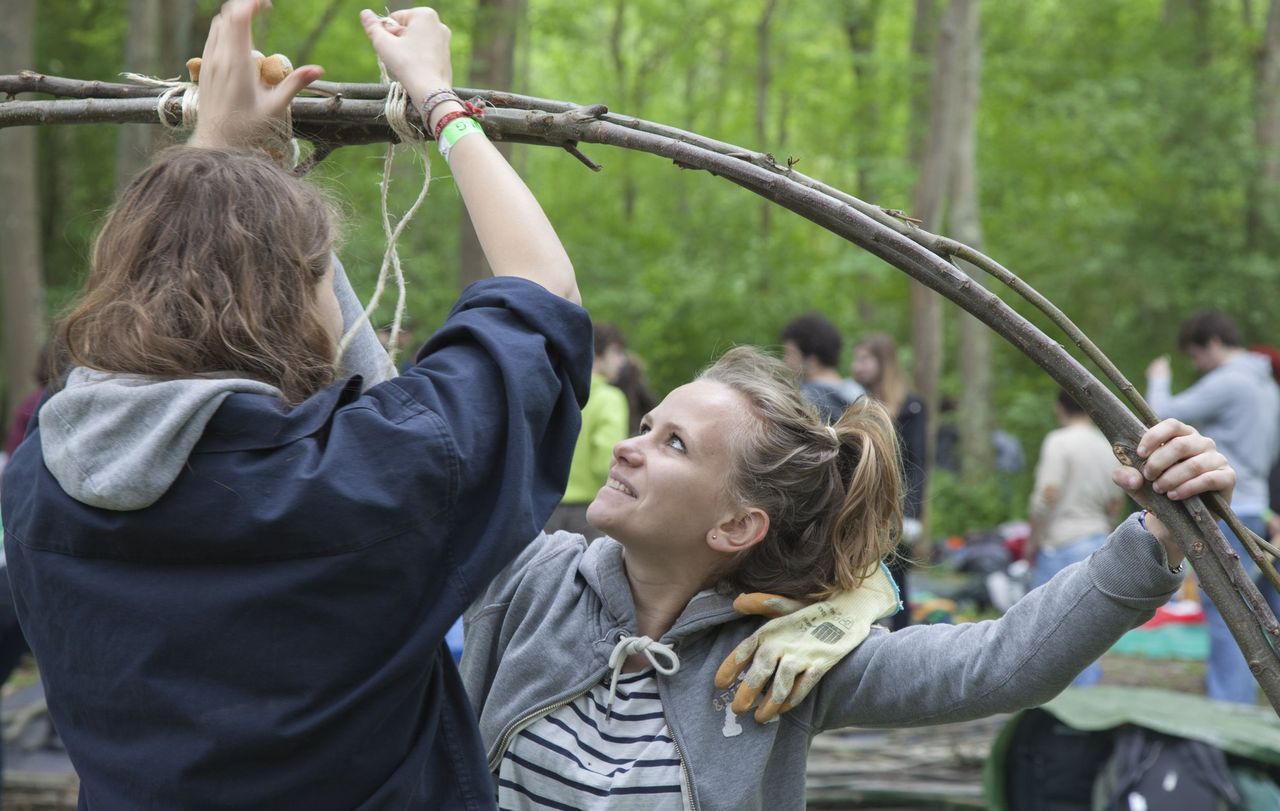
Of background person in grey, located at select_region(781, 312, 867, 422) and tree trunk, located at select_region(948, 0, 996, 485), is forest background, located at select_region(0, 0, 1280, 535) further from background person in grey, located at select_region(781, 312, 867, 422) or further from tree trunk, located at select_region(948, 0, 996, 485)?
background person in grey, located at select_region(781, 312, 867, 422)

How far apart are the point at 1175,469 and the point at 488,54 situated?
687 centimetres

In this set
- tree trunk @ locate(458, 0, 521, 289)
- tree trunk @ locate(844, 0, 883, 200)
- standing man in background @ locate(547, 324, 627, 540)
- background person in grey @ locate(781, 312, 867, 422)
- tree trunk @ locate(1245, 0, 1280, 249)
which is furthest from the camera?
tree trunk @ locate(844, 0, 883, 200)

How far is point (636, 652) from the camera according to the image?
1.83 metres

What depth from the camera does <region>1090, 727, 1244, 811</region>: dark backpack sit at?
12.1ft

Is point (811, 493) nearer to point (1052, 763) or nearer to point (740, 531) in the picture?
point (740, 531)

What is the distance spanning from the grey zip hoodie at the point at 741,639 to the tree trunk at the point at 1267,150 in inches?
494

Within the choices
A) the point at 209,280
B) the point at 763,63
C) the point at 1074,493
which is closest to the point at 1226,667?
the point at 1074,493

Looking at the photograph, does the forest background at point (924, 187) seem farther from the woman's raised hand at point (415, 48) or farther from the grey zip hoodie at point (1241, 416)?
the woman's raised hand at point (415, 48)

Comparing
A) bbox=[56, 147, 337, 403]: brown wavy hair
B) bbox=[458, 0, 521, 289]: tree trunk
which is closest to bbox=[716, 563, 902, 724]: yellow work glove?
bbox=[56, 147, 337, 403]: brown wavy hair

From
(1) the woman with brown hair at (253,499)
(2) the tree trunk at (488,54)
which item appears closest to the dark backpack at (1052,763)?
(1) the woman with brown hair at (253,499)

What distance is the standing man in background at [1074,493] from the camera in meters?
6.38

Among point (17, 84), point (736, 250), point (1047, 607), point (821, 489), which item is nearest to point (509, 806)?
point (821, 489)

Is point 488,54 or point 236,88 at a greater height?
point 488,54

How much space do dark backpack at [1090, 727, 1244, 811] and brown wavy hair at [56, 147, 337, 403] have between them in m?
3.21
